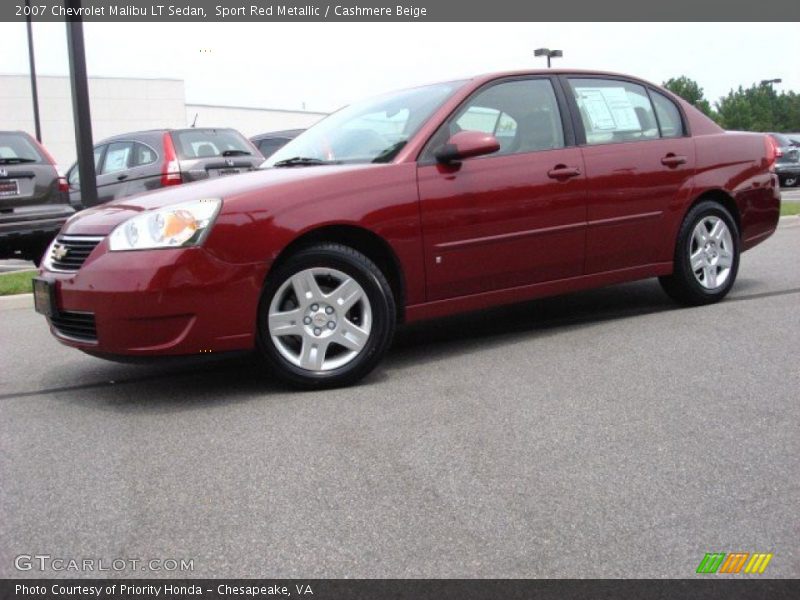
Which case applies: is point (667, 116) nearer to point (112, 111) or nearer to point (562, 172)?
point (562, 172)

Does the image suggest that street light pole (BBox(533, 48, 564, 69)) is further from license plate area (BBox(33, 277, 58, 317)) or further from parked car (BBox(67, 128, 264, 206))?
license plate area (BBox(33, 277, 58, 317))

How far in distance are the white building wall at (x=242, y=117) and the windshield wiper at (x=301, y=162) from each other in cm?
4507

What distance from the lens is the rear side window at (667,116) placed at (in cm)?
616

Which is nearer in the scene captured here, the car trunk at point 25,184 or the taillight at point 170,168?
the car trunk at point 25,184

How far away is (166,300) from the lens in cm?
423

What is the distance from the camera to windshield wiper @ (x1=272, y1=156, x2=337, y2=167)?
531 cm

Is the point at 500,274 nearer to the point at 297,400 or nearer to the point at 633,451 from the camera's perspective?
the point at 297,400

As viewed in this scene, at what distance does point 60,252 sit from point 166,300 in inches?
31.6

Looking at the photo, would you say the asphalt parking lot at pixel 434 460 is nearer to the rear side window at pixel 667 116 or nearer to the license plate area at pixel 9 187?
the rear side window at pixel 667 116

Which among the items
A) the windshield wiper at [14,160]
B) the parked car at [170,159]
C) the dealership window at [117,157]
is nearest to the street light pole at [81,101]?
the windshield wiper at [14,160]

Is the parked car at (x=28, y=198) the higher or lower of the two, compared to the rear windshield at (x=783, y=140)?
lower

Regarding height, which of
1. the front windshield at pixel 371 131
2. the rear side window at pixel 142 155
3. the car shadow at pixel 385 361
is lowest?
the car shadow at pixel 385 361

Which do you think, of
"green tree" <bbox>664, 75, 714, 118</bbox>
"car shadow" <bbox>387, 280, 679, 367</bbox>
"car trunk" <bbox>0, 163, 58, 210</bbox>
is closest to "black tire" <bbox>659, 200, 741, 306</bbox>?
"car shadow" <bbox>387, 280, 679, 367</bbox>

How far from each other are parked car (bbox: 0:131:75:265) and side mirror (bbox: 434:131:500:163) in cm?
588
